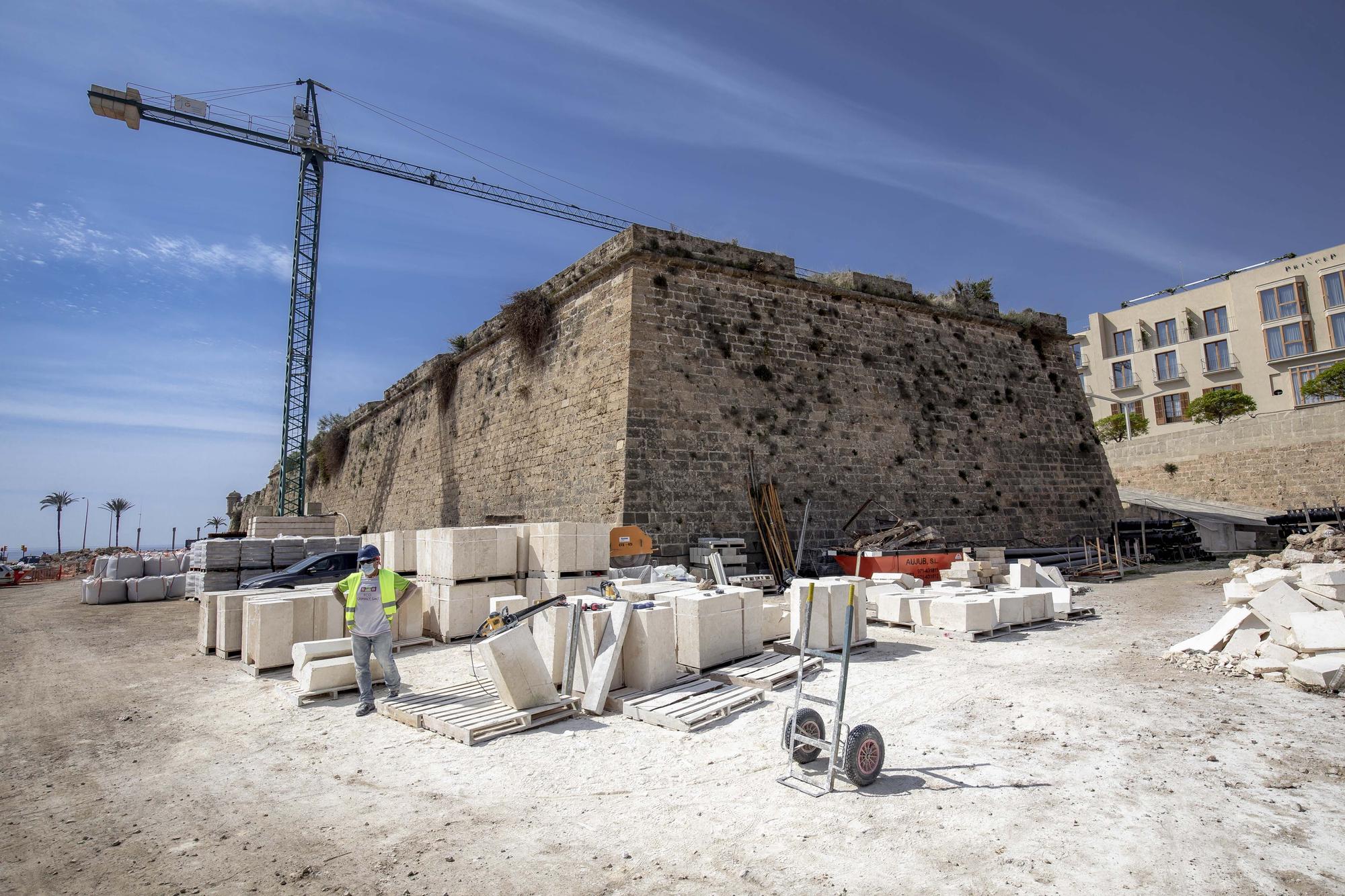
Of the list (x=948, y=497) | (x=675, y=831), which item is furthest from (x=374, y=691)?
(x=948, y=497)

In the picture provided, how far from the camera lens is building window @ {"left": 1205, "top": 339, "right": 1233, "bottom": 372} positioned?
119 feet

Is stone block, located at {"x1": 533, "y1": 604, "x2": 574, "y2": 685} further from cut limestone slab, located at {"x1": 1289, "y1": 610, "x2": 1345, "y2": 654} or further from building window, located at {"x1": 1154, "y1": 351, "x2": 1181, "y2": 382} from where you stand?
building window, located at {"x1": 1154, "y1": 351, "x2": 1181, "y2": 382}

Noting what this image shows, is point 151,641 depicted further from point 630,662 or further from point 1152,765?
point 1152,765

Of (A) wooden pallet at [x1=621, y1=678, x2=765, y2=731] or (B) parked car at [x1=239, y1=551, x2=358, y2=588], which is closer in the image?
(A) wooden pallet at [x1=621, y1=678, x2=765, y2=731]

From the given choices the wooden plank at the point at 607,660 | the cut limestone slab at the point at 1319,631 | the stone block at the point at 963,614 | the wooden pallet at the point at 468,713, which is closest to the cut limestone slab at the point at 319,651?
the wooden pallet at the point at 468,713

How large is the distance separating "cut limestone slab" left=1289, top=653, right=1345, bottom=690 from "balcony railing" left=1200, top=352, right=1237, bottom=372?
39.2 m

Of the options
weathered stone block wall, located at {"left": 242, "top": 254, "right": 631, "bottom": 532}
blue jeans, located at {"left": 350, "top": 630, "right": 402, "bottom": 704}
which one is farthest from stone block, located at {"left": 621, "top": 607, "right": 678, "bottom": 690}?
weathered stone block wall, located at {"left": 242, "top": 254, "right": 631, "bottom": 532}

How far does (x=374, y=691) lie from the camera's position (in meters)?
6.33

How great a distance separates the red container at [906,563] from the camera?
38.7 feet

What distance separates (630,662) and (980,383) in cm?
1402

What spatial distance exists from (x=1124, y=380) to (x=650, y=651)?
143 ft

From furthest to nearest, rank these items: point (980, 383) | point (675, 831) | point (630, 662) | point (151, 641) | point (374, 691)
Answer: point (980, 383), point (151, 641), point (374, 691), point (630, 662), point (675, 831)

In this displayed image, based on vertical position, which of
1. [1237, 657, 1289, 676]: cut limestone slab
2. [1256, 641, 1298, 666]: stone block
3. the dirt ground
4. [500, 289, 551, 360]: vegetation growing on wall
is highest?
[500, 289, 551, 360]: vegetation growing on wall

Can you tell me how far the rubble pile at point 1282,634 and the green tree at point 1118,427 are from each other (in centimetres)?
3427
